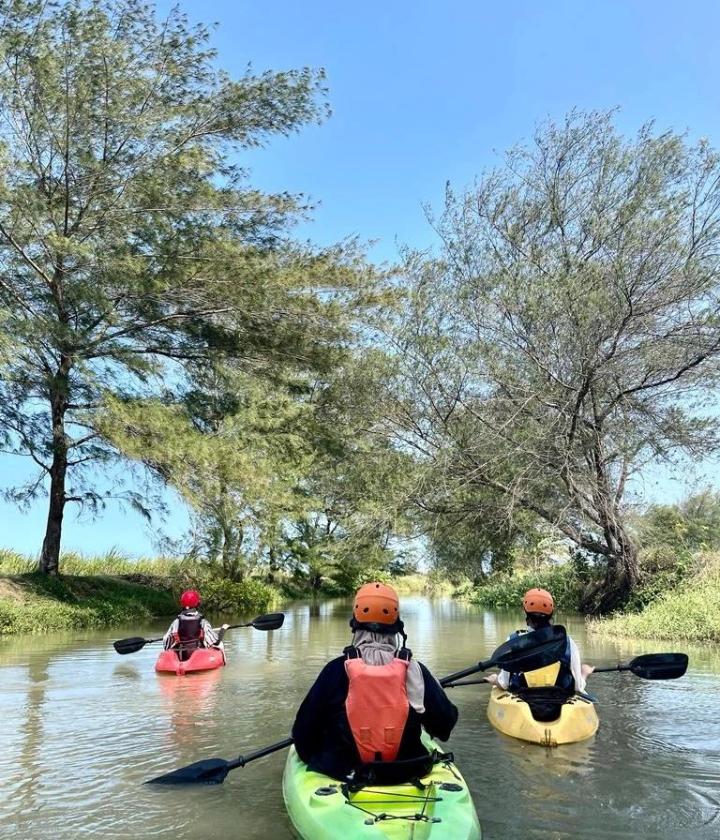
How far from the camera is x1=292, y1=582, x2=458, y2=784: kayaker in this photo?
4121 millimetres

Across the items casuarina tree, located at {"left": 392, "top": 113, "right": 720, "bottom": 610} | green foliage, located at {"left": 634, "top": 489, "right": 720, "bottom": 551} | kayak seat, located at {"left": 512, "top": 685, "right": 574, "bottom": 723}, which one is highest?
casuarina tree, located at {"left": 392, "top": 113, "right": 720, "bottom": 610}

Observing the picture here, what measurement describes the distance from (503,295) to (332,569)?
20.3m

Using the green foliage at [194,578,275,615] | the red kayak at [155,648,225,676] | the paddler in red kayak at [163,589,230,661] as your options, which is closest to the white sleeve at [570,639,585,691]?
the red kayak at [155,648,225,676]

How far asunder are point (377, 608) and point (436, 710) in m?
0.68

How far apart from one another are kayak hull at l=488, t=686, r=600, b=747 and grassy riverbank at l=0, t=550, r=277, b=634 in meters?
11.8

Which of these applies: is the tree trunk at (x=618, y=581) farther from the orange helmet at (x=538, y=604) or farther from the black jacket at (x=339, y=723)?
the black jacket at (x=339, y=723)

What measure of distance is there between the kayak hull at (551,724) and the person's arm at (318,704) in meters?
2.63

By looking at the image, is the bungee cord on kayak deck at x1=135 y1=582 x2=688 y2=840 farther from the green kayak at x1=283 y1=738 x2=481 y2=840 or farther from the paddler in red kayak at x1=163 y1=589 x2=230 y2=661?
the paddler in red kayak at x1=163 y1=589 x2=230 y2=661

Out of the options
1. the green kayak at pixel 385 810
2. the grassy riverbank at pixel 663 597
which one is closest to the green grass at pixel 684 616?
the grassy riverbank at pixel 663 597

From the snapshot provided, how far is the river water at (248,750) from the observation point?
→ 15.2ft

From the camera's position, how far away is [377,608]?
4262mm

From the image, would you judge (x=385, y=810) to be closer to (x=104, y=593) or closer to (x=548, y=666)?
(x=548, y=666)

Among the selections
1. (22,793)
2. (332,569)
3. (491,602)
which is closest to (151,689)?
(22,793)

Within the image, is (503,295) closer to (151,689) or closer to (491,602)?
(151,689)
